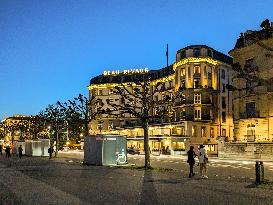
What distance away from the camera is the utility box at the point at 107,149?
3288cm

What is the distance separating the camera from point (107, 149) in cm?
3353

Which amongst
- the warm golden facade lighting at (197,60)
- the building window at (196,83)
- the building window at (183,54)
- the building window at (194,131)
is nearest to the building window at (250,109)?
the building window at (194,131)

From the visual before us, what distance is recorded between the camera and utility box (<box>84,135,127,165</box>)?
108 ft

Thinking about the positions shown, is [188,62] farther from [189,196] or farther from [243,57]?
[189,196]

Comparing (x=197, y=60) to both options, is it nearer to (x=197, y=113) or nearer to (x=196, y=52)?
(x=196, y=52)

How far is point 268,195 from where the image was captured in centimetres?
1472

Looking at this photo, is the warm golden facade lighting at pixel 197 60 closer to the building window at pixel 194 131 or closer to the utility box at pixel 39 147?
the building window at pixel 194 131

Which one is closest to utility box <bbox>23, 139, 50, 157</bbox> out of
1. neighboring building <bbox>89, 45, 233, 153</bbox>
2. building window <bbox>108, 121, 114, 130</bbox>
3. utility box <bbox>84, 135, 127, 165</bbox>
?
utility box <bbox>84, 135, 127, 165</bbox>

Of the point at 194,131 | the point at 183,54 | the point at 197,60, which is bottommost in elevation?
the point at 194,131

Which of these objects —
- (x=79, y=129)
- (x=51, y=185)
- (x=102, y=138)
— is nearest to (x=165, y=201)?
(x=51, y=185)

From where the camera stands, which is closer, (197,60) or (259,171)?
(259,171)

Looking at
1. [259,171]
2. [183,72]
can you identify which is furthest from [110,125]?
[259,171]

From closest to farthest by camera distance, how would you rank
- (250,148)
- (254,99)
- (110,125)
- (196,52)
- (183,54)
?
(250,148) < (254,99) < (196,52) < (183,54) < (110,125)

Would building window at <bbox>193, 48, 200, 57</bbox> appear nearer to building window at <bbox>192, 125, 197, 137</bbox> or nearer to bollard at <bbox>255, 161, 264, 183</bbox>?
building window at <bbox>192, 125, 197, 137</bbox>
